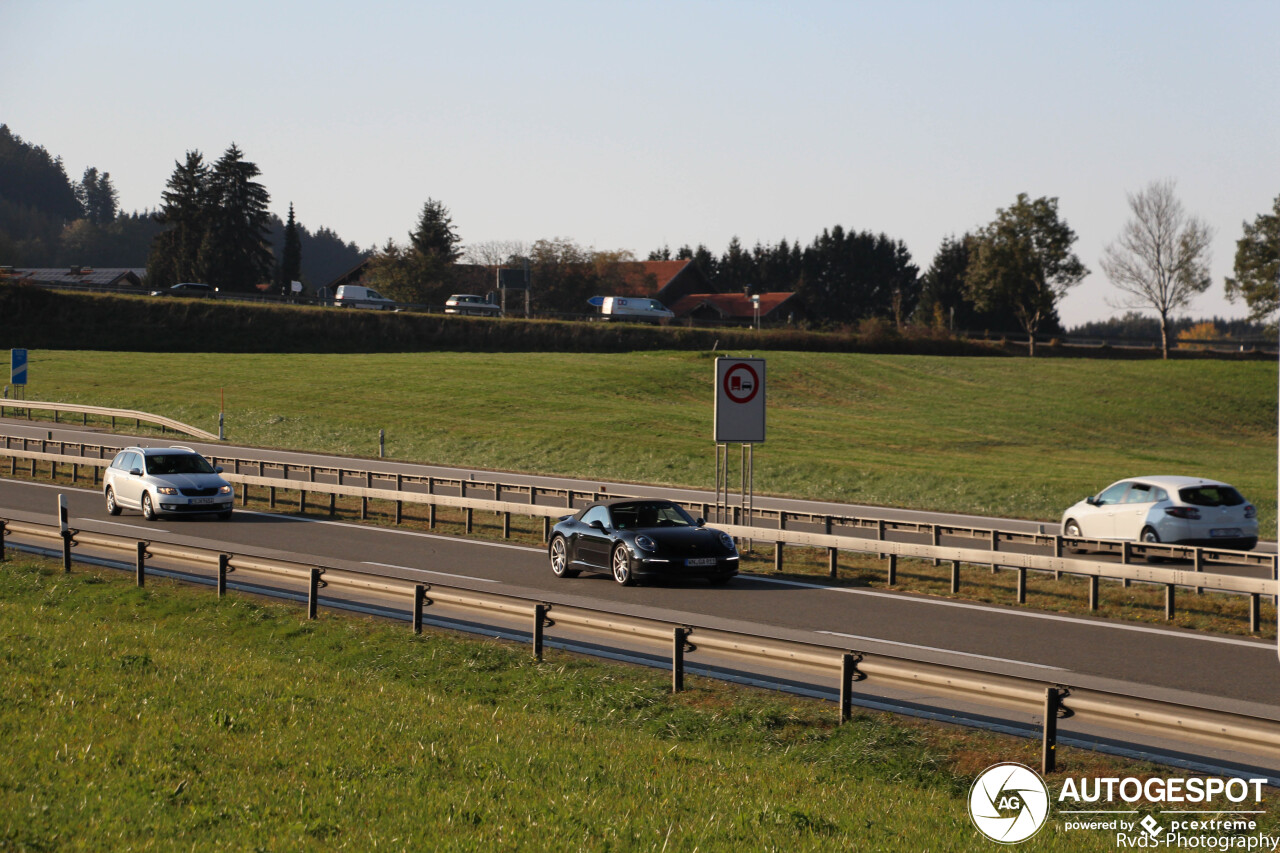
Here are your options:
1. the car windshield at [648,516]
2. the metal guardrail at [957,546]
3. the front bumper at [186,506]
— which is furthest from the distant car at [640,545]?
the front bumper at [186,506]

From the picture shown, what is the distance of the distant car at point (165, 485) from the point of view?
26219mm

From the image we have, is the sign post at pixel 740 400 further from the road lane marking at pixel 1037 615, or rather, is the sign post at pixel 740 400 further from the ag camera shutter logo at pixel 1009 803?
the ag camera shutter logo at pixel 1009 803

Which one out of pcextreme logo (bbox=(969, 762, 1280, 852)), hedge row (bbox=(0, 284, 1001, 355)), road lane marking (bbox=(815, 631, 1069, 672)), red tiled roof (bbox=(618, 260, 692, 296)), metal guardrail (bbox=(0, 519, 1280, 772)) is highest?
red tiled roof (bbox=(618, 260, 692, 296))

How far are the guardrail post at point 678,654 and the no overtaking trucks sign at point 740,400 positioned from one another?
10638 millimetres

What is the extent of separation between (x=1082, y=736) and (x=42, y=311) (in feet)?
278

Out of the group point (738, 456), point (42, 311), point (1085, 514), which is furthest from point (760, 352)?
point (1085, 514)

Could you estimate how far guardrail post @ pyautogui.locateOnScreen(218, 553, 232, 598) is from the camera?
16.3 meters

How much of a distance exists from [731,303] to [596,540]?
101439 millimetres

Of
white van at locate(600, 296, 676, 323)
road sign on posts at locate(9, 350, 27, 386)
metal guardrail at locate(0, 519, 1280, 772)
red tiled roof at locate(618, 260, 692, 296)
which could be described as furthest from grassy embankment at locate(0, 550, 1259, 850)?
red tiled roof at locate(618, 260, 692, 296)

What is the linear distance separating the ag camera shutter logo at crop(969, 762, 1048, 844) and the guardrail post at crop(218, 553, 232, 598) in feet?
36.3

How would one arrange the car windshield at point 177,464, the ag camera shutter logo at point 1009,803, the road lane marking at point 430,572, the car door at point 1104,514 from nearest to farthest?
the ag camera shutter logo at point 1009,803 < the road lane marking at point 430,572 < the car door at point 1104,514 < the car windshield at point 177,464

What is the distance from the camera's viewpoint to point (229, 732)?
897 cm

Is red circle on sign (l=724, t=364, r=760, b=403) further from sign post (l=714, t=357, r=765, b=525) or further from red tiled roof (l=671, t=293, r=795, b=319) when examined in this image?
red tiled roof (l=671, t=293, r=795, b=319)

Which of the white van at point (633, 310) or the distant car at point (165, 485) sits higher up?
the white van at point (633, 310)
